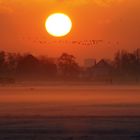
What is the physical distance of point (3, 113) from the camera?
96.0ft

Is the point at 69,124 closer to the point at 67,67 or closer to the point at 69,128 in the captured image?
the point at 69,128

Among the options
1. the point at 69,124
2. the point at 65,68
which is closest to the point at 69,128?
the point at 69,124

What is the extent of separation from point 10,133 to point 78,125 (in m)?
3.56

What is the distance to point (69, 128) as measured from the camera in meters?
22.0

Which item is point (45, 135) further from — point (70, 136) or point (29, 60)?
point (29, 60)

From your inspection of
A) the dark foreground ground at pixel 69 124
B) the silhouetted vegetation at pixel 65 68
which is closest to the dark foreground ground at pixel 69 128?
the dark foreground ground at pixel 69 124

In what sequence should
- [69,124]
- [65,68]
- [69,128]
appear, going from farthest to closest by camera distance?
[65,68] < [69,124] < [69,128]

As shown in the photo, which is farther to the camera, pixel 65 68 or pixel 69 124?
pixel 65 68

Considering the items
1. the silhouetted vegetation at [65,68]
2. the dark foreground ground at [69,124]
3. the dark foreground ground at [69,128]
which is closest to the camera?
the dark foreground ground at [69,128]

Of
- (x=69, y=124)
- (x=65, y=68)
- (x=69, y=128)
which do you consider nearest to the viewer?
(x=69, y=128)

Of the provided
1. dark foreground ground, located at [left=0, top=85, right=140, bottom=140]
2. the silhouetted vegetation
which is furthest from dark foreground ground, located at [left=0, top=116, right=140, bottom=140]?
the silhouetted vegetation

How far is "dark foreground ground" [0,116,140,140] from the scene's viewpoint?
1933cm

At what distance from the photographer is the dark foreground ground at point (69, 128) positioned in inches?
761

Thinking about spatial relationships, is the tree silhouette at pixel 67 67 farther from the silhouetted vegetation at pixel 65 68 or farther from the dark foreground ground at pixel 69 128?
the dark foreground ground at pixel 69 128
